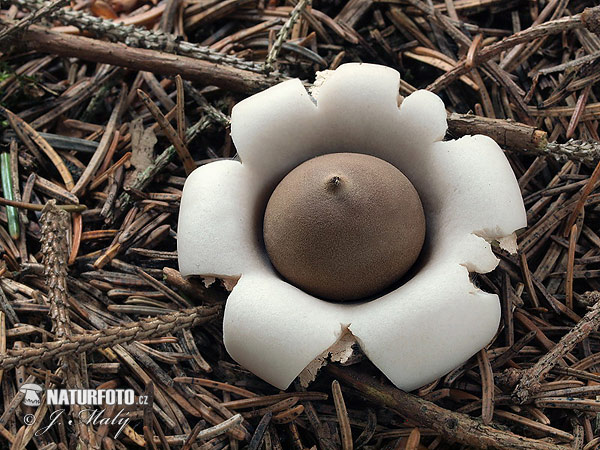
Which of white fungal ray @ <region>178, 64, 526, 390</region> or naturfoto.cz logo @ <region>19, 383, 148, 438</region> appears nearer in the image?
white fungal ray @ <region>178, 64, 526, 390</region>

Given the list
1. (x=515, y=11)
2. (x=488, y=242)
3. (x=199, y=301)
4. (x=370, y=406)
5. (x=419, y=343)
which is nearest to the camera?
(x=419, y=343)

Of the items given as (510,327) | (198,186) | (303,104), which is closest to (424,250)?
(510,327)

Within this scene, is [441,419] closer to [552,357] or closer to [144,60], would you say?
[552,357]

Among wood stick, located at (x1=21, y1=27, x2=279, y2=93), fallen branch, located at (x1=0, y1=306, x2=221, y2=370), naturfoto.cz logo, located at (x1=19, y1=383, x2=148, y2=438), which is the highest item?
wood stick, located at (x1=21, y1=27, x2=279, y2=93)

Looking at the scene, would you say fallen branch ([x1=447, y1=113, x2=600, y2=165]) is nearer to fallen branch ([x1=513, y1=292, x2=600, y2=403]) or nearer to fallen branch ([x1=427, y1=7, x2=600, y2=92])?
fallen branch ([x1=427, y1=7, x2=600, y2=92])

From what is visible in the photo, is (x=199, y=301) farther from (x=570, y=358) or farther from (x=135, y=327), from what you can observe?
(x=570, y=358)

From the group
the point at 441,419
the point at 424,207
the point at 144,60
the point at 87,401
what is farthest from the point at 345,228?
the point at 144,60

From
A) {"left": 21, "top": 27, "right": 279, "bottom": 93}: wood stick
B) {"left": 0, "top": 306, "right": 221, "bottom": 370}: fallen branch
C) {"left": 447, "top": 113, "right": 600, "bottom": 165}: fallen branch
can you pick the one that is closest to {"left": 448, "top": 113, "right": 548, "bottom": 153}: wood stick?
{"left": 447, "top": 113, "right": 600, "bottom": 165}: fallen branch
